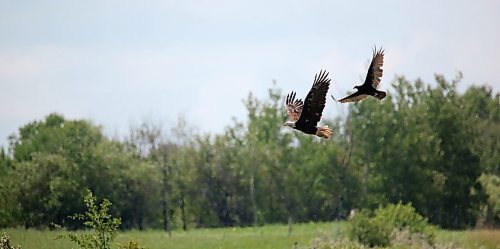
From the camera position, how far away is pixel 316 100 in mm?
22984

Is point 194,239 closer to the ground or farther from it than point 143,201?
closer to the ground

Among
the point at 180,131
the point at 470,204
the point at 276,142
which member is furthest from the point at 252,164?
the point at 470,204

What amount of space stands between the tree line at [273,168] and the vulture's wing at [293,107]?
28.5 meters

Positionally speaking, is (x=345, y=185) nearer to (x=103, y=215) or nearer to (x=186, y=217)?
(x=186, y=217)

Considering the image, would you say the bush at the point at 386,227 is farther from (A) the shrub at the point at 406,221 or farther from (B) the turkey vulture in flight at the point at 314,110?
(B) the turkey vulture in flight at the point at 314,110

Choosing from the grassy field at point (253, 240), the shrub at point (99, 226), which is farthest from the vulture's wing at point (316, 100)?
the grassy field at point (253, 240)

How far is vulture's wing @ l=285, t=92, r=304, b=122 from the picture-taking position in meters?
23.8

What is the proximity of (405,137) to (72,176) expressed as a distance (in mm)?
20031

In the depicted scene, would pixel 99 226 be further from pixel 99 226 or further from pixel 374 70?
pixel 374 70

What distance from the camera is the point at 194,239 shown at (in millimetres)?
46219

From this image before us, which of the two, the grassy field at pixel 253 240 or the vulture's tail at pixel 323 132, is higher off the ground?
the vulture's tail at pixel 323 132

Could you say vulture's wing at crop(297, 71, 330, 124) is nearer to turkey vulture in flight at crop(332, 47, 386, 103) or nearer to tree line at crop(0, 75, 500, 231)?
turkey vulture in flight at crop(332, 47, 386, 103)

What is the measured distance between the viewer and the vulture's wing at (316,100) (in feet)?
75.0

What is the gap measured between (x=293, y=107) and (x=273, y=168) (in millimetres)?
49355
